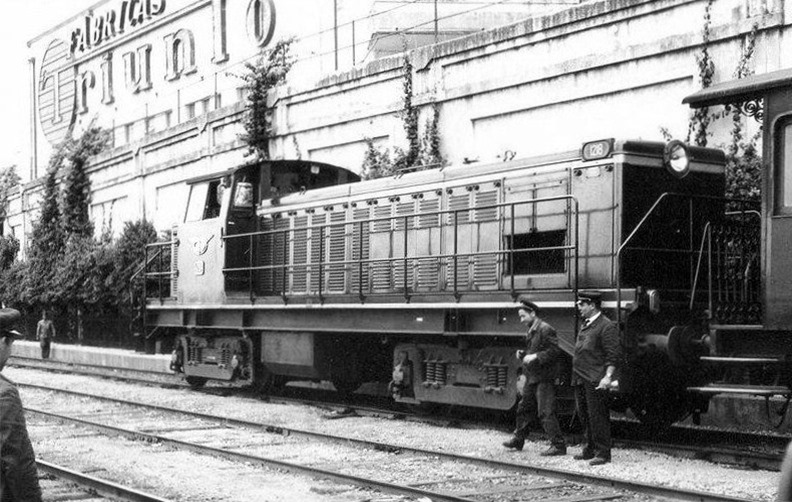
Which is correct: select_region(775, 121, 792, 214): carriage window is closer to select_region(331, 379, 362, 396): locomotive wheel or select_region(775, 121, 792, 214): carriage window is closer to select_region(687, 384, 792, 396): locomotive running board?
select_region(687, 384, 792, 396): locomotive running board

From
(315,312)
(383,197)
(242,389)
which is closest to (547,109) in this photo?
(383,197)

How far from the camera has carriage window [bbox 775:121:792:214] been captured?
33.7 feet

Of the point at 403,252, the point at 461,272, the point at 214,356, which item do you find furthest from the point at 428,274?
the point at 214,356

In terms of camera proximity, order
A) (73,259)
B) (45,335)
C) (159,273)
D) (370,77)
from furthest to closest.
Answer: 1. (73,259)
2. (45,335)
3. (370,77)
4. (159,273)

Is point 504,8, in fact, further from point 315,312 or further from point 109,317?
point 315,312

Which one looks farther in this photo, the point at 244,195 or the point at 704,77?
the point at 244,195

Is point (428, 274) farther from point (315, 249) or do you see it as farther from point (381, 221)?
point (315, 249)

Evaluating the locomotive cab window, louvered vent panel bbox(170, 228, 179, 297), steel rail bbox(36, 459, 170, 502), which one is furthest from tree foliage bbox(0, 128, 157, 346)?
steel rail bbox(36, 459, 170, 502)

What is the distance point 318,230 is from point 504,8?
19.2 meters

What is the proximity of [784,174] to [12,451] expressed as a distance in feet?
24.1

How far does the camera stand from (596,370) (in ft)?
37.3

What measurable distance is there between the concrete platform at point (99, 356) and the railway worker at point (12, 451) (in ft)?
64.0

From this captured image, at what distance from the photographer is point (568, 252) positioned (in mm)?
13281

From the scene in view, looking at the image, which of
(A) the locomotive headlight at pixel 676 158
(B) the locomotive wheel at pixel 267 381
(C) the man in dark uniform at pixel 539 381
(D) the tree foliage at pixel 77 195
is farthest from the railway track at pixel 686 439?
(D) the tree foliage at pixel 77 195
